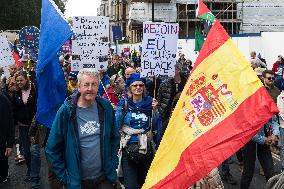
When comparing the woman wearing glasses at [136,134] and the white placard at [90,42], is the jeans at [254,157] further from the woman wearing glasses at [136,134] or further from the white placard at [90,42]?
the white placard at [90,42]

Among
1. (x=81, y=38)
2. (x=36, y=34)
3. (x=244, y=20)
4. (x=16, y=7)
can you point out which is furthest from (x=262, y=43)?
(x=16, y=7)

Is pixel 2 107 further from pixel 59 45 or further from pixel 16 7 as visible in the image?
pixel 16 7

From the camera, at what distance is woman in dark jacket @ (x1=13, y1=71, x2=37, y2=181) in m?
7.53

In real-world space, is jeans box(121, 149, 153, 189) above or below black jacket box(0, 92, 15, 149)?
below

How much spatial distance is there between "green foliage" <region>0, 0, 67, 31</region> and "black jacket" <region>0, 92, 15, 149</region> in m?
42.5

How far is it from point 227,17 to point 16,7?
20.6 meters

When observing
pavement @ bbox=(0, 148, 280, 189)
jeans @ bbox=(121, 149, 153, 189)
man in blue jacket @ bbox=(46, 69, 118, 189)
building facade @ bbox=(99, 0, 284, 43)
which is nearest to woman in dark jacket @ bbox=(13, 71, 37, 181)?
pavement @ bbox=(0, 148, 280, 189)

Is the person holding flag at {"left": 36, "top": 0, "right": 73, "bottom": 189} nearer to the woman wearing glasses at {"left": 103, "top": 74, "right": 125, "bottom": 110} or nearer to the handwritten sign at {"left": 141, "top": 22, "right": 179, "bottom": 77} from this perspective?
the handwritten sign at {"left": 141, "top": 22, "right": 179, "bottom": 77}

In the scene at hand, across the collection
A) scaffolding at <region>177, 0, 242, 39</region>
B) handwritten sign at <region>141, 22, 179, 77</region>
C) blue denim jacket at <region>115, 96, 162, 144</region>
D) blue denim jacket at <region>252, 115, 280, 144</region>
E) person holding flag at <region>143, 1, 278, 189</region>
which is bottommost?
blue denim jacket at <region>252, 115, 280, 144</region>

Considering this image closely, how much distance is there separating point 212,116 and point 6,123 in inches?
156

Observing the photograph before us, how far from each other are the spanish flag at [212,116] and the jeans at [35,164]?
3.88 m

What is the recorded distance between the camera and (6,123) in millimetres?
6586

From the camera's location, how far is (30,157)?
7621mm

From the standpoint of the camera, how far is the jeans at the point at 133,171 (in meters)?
5.43
